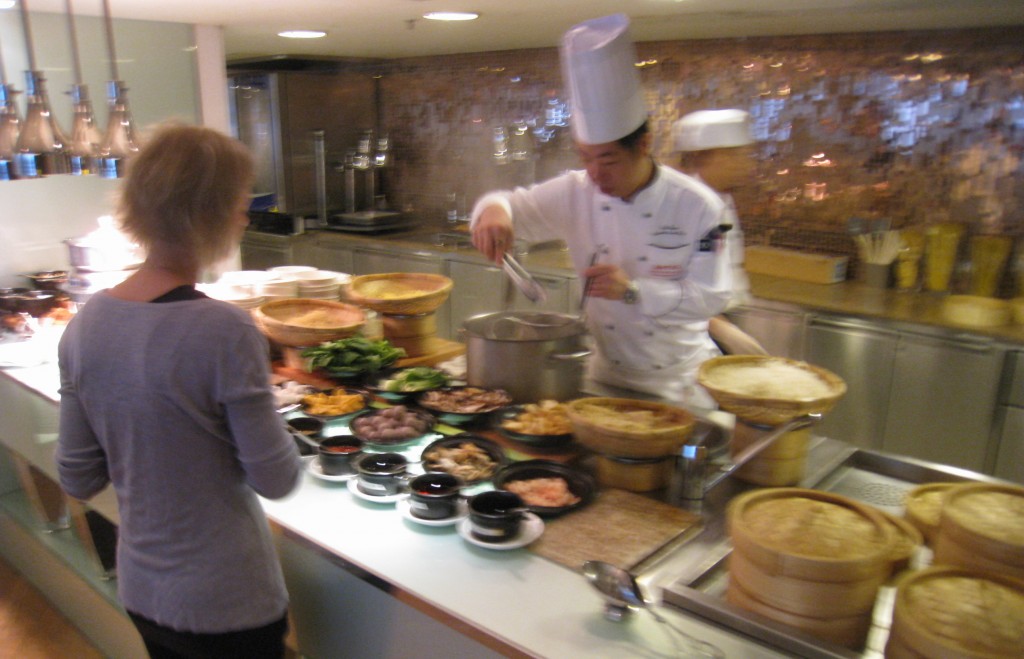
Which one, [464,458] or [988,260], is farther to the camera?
[988,260]

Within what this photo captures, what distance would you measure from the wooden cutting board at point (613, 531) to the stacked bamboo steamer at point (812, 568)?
7.5 inches

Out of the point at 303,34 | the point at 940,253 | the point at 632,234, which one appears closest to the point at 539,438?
the point at 632,234

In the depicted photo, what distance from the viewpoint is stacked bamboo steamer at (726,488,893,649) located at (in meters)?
1.04

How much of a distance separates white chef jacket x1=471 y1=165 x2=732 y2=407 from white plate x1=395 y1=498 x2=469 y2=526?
0.84m

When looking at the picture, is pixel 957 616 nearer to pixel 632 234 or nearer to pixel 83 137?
pixel 632 234

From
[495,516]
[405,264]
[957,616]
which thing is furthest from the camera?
[405,264]

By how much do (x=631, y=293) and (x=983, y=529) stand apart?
995mm

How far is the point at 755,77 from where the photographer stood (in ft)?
12.9

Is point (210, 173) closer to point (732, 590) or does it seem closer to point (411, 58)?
point (732, 590)

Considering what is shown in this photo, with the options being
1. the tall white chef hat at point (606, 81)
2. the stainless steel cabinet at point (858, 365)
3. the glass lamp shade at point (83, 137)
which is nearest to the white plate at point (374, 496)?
the tall white chef hat at point (606, 81)

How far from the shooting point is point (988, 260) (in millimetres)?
3354

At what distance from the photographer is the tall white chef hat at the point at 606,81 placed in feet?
6.58

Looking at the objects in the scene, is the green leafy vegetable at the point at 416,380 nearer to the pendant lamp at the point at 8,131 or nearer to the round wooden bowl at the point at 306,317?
the round wooden bowl at the point at 306,317

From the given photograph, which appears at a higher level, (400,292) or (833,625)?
(400,292)
